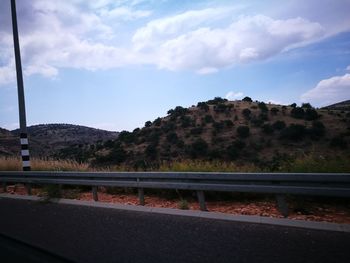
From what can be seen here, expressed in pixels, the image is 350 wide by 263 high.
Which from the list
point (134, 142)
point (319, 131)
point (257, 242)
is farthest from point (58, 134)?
point (257, 242)

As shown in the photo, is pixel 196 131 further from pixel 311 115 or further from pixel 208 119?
pixel 311 115

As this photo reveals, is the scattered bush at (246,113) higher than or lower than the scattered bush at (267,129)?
higher

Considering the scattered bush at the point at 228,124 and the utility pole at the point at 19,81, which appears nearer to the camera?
the utility pole at the point at 19,81

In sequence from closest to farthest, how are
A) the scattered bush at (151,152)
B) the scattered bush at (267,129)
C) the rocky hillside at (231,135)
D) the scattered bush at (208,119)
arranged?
the rocky hillside at (231,135)
the scattered bush at (151,152)
the scattered bush at (267,129)
the scattered bush at (208,119)

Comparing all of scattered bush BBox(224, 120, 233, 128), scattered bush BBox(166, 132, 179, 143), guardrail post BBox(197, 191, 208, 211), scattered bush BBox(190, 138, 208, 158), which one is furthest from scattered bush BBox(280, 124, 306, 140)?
guardrail post BBox(197, 191, 208, 211)

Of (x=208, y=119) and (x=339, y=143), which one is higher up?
(x=208, y=119)

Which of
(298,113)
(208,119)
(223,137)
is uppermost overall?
(208,119)

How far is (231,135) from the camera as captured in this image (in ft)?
167

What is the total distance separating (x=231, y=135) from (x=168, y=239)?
4560cm

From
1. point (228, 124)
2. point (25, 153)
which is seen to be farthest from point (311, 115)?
point (25, 153)

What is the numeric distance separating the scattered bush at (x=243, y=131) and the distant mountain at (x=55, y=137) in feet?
77.7

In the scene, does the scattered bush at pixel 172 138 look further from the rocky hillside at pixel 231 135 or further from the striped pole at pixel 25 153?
the striped pole at pixel 25 153

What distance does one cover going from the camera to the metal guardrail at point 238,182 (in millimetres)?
6434

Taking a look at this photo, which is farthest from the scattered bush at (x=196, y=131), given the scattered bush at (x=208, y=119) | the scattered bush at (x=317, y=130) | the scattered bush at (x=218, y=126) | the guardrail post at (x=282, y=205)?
the guardrail post at (x=282, y=205)
